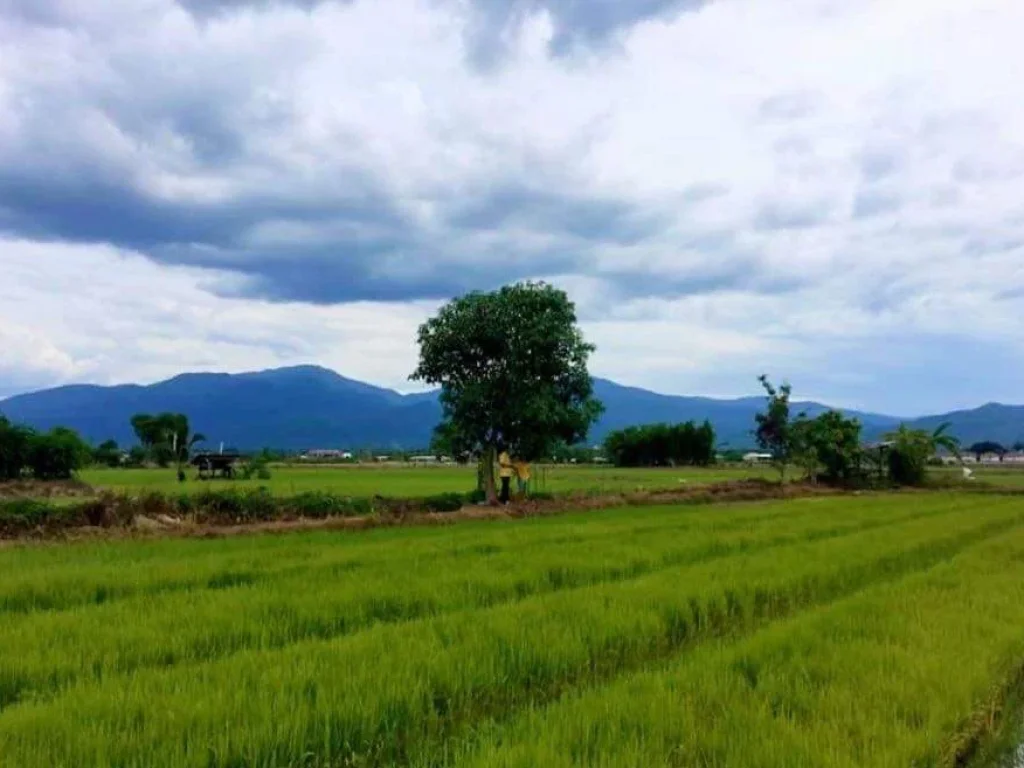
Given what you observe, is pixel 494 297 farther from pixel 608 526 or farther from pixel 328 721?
pixel 328 721

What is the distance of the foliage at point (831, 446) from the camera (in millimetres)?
35188

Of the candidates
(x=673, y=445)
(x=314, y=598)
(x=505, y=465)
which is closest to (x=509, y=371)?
(x=505, y=465)

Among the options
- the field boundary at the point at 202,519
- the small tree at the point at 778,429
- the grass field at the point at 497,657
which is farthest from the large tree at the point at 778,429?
the grass field at the point at 497,657

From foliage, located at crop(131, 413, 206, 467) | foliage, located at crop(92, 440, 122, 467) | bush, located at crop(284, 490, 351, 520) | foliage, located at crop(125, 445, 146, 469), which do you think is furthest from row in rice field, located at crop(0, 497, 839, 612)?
foliage, located at crop(131, 413, 206, 467)

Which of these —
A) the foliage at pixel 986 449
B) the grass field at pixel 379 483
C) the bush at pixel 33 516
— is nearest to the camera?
the bush at pixel 33 516

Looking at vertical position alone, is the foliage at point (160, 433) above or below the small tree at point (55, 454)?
above

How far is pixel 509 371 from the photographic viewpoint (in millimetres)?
20391

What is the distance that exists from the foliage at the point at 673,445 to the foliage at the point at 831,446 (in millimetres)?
33383

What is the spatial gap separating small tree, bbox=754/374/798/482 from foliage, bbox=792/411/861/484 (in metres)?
0.78

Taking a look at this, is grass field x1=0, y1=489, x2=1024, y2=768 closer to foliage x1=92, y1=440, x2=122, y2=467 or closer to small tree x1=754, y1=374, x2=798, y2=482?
small tree x1=754, y1=374, x2=798, y2=482

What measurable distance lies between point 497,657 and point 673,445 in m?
66.9

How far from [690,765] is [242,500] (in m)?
14.7

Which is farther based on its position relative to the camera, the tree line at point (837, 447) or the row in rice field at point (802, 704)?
the tree line at point (837, 447)

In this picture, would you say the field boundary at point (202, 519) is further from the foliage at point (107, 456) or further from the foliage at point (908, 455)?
the foliage at point (107, 456)
